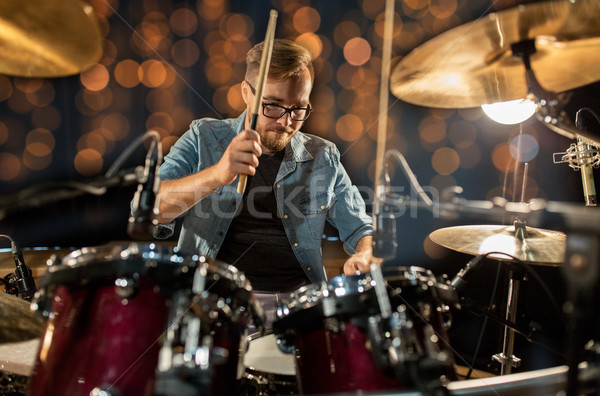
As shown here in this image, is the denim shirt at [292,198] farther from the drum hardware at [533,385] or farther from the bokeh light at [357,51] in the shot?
the drum hardware at [533,385]

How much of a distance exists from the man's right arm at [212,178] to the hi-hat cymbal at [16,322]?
0.53 m

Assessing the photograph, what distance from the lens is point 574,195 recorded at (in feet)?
6.57

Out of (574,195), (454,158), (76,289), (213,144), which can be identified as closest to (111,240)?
(213,144)

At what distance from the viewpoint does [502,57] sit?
3.40 feet

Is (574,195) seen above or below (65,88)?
below

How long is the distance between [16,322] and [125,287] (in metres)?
0.44

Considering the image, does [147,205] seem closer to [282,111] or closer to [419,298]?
[419,298]

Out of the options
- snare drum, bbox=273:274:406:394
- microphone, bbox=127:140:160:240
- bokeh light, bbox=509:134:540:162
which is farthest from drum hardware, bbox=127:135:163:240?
bokeh light, bbox=509:134:540:162

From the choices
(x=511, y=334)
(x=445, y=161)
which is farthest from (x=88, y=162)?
(x=511, y=334)

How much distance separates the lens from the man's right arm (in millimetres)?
1151

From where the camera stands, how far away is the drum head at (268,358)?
1.00 metres

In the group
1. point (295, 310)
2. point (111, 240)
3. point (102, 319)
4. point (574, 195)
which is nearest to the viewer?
point (102, 319)

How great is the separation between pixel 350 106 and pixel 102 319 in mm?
2266

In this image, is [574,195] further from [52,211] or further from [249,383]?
[52,211]
